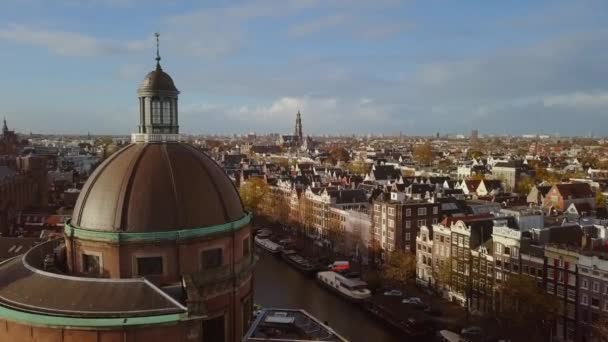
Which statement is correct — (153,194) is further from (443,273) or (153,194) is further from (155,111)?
(443,273)

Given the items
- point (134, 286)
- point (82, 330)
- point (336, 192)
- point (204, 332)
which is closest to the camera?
point (82, 330)

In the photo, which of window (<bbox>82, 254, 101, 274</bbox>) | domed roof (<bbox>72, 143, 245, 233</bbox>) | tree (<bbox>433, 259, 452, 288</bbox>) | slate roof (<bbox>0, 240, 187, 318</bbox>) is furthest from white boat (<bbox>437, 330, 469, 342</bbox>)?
window (<bbox>82, 254, 101, 274</bbox>)

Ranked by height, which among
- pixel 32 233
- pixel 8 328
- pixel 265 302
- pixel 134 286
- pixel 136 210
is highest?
pixel 136 210

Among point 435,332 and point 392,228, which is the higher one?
point 392,228

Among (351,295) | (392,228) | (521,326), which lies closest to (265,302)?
(351,295)

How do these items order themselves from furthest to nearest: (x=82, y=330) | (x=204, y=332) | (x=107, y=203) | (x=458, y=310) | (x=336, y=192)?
1. (x=336, y=192)
2. (x=458, y=310)
3. (x=204, y=332)
4. (x=107, y=203)
5. (x=82, y=330)

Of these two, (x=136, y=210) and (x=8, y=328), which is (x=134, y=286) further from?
(x=8, y=328)

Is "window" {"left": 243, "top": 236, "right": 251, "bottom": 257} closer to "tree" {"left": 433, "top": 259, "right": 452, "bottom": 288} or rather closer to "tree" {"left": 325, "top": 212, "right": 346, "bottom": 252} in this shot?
"tree" {"left": 433, "top": 259, "right": 452, "bottom": 288}

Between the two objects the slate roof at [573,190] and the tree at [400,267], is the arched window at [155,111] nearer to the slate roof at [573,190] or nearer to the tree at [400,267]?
the tree at [400,267]
